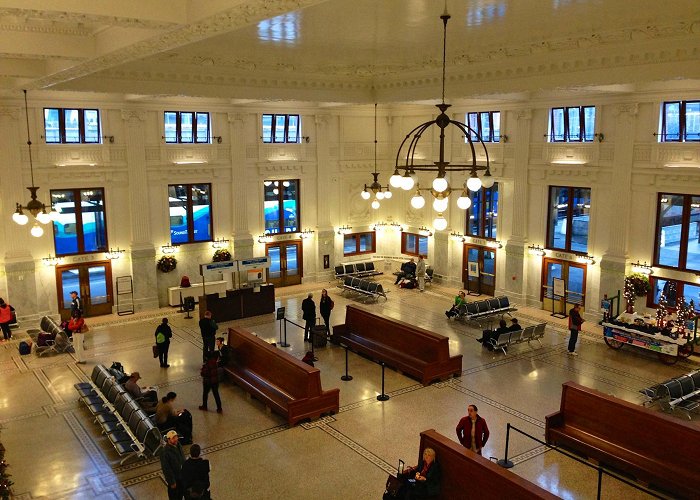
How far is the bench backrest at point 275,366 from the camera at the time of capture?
11.5m

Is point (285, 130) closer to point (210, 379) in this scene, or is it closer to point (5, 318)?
point (5, 318)

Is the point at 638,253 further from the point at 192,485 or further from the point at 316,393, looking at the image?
the point at 192,485

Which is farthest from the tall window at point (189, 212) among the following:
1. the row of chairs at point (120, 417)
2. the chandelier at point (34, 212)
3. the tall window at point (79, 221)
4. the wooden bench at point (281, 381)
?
the row of chairs at point (120, 417)

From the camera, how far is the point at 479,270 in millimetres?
21719

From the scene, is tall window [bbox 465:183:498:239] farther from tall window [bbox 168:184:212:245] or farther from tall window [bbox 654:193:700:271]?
tall window [bbox 168:184:212:245]

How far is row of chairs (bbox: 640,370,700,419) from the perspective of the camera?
1161 centimetres

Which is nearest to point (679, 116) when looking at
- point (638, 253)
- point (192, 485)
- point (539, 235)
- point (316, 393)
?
point (638, 253)

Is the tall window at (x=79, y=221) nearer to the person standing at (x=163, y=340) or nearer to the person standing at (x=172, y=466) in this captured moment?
the person standing at (x=163, y=340)

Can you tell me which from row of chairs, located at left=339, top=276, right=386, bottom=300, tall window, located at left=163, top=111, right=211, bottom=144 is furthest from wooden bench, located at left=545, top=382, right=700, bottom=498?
tall window, located at left=163, top=111, right=211, bottom=144

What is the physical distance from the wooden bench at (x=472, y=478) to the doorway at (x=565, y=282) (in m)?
11.3

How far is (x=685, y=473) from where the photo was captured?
8828mm

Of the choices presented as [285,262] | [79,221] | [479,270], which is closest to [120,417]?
[79,221]

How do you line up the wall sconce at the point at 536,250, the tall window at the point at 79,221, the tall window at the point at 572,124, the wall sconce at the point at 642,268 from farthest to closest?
the wall sconce at the point at 536,250
the tall window at the point at 79,221
the tall window at the point at 572,124
the wall sconce at the point at 642,268

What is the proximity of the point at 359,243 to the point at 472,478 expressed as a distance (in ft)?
57.0
